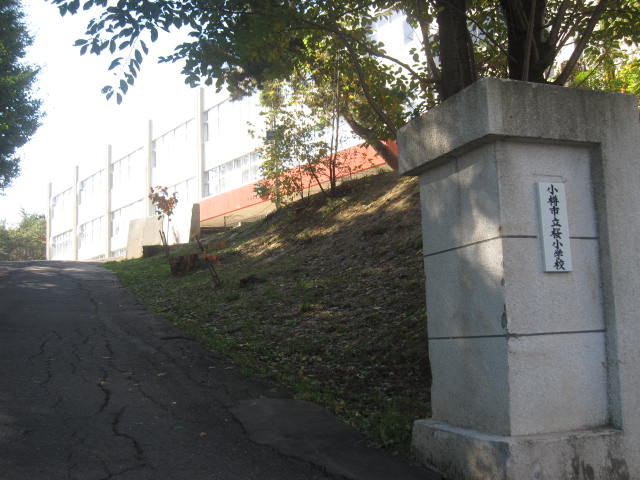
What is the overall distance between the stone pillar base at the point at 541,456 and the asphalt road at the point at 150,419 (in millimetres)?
443

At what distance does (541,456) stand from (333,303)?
667 cm

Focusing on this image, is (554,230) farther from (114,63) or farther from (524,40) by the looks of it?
(114,63)

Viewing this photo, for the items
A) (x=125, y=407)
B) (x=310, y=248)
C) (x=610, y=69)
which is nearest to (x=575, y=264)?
(x=125, y=407)

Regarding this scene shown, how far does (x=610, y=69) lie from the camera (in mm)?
9211

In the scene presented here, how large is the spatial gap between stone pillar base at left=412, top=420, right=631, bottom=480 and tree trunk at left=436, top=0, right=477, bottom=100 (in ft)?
10.0

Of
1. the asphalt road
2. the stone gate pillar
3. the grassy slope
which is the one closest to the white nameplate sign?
the stone gate pillar

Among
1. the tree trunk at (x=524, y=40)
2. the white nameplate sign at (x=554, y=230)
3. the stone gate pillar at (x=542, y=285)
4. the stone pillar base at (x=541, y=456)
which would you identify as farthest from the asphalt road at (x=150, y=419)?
the tree trunk at (x=524, y=40)

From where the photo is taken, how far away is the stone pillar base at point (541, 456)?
12.6ft

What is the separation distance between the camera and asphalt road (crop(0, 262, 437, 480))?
4516 millimetres

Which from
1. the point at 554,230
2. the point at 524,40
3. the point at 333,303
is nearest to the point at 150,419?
the point at 554,230

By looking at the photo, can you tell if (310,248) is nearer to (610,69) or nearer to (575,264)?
(610,69)

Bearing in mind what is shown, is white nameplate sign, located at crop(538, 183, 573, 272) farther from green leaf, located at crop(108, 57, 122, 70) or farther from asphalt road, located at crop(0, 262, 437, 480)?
green leaf, located at crop(108, 57, 122, 70)

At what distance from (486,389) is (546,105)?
1976 mm

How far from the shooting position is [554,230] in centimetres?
419
